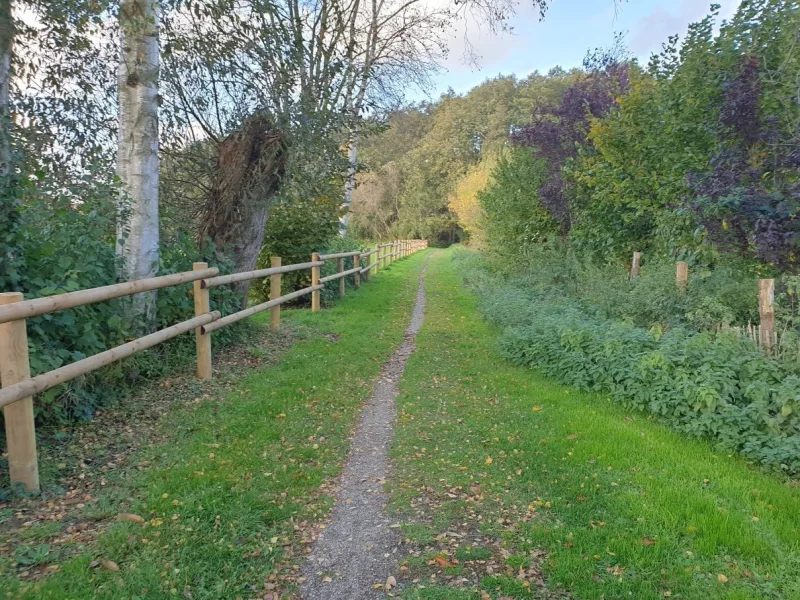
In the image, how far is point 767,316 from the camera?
583 cm

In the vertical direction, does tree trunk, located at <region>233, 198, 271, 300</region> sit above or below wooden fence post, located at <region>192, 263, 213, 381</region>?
above

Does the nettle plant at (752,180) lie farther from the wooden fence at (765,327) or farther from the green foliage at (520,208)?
the green foliage at (520,208)

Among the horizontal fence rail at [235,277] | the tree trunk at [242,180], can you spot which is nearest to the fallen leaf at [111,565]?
the horizontal fence rail at [235,277]

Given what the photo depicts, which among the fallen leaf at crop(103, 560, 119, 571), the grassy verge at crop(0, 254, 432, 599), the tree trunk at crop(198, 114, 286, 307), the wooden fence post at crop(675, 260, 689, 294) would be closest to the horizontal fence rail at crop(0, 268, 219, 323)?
the grassy verge at crop(0, 254, 432, 599)

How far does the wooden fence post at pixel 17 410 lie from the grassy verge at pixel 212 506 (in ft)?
1.08

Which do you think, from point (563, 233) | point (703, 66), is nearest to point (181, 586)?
point (703, 66)

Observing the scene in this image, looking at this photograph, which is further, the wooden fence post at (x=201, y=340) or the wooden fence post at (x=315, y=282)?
the wooden fence post at (x=315, y=282)

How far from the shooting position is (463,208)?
36531 mm

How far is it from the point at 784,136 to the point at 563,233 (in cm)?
794

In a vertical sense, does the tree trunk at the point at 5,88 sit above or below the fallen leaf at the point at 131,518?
above

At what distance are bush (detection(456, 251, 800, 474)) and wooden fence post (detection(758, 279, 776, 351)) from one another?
26 centimetres

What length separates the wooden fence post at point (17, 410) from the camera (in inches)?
123

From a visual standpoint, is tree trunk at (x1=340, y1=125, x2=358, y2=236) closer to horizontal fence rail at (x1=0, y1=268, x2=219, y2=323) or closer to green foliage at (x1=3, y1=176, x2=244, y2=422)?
green foliage at (x1=3, y1=176, x2=244, y2=422)

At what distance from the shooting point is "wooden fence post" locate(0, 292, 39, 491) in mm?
3113
